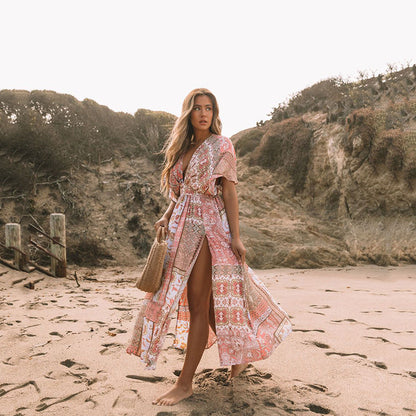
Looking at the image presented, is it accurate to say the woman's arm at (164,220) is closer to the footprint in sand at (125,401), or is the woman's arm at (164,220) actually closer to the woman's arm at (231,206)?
the woman's arm at (231,206)

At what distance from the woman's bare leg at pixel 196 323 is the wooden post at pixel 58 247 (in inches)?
248

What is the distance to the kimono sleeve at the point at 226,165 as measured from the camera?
258 cm

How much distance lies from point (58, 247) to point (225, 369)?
6235mm

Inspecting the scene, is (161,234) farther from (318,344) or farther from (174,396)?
(318,344)

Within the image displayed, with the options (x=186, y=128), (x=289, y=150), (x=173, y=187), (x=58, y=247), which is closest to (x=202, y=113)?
(x=186, y=128)

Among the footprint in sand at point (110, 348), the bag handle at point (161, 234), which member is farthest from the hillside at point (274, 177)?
the bag handle at point (161, 234)

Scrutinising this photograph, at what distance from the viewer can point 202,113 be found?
8.89ft

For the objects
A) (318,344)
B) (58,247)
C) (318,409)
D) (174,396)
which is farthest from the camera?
(58,247)

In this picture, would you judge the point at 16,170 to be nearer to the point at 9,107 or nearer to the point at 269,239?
the point at 9,107

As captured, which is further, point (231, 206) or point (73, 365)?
point (73, 365)

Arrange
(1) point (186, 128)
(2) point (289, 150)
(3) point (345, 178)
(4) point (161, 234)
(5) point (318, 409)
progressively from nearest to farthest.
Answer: (5) point (318, 409) → (4) point (161, 234) → (1) point (186, 128) → (3) point (345, 178) → (2) point (289, 150)

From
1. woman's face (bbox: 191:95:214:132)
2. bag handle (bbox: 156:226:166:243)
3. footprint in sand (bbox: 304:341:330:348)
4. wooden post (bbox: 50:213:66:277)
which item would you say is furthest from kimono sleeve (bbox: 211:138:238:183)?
wooden post (bbox: 50:213:66:277)

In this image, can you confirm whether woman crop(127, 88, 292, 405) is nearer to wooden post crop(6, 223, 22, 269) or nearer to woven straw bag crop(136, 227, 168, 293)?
woven straw bag crop(136, 227, 168, 293)

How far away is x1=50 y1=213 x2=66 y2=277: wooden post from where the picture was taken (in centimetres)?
809
